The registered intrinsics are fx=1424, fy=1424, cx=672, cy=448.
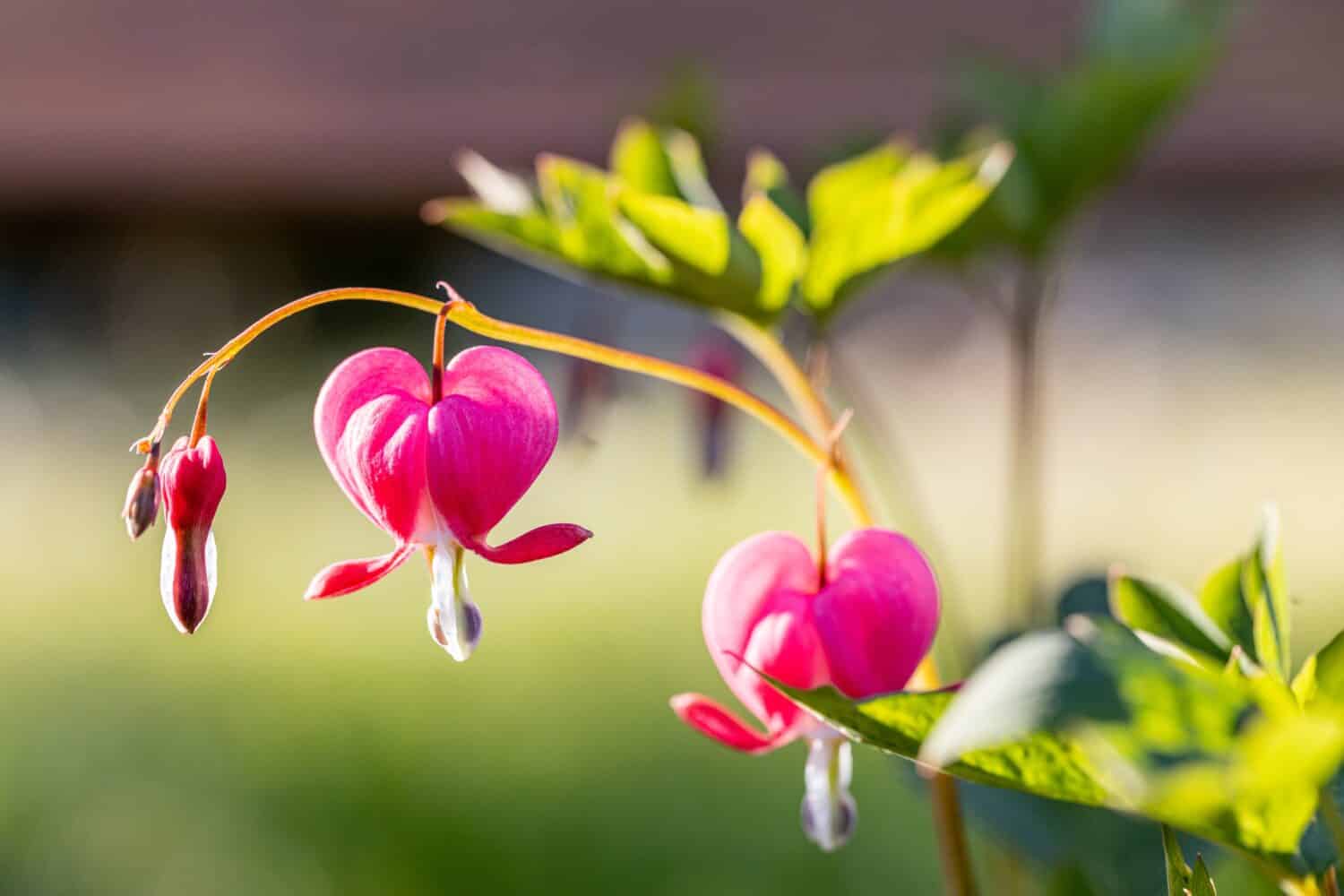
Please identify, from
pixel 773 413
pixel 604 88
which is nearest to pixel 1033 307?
pixel 773 413

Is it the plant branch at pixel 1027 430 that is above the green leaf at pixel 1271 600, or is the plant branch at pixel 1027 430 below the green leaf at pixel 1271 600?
above

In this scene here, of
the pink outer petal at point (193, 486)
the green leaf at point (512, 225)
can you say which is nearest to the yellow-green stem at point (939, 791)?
the green leaf at point (512, 225)

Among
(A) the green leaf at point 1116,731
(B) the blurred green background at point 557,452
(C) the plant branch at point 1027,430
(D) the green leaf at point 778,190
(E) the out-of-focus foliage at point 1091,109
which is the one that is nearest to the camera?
(A) the green leaf at point 1116,731

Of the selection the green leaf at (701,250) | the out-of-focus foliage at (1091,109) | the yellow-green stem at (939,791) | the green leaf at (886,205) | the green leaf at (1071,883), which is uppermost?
the out-of-focus foliage at (1091,109)

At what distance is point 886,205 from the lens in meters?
0.71

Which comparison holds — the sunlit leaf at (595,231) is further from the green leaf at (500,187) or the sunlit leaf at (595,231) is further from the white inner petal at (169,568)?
the white inner petal at (169,568)

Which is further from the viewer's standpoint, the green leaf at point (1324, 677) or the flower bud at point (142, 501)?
the flower bud at point (142, 501)

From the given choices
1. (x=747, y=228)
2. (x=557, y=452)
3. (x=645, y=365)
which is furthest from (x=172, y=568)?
(x=557, y=452)

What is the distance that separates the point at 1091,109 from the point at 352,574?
68cm

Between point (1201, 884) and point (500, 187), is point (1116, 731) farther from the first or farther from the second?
point (500, 187)

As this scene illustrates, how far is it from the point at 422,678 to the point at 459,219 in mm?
2431

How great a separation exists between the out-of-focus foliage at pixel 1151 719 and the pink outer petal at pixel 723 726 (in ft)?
0.54

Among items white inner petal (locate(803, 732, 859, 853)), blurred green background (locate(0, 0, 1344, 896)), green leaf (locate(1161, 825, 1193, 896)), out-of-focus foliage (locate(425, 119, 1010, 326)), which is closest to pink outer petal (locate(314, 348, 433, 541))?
out-of-focus foliage (locate(425, 119, 1010, 326))

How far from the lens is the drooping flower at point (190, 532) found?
0.60 metres
